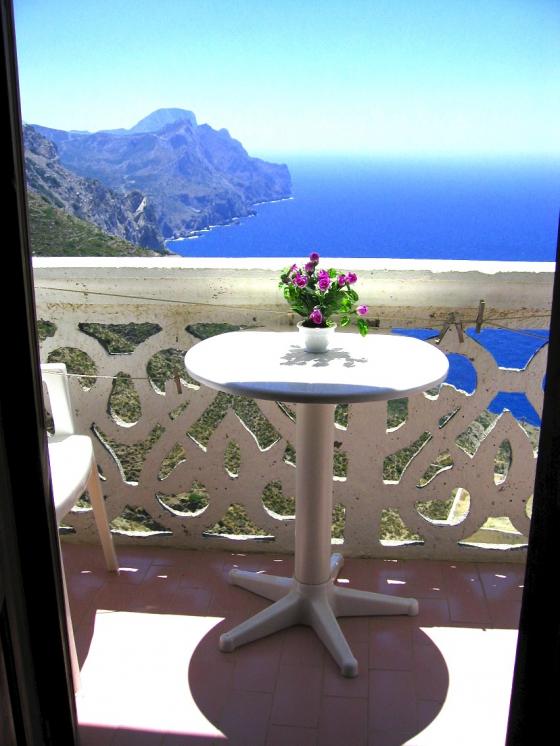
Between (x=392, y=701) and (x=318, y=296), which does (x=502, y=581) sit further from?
(x=318, y=296)

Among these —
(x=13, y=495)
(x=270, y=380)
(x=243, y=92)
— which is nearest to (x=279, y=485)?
(x=270, y=380)

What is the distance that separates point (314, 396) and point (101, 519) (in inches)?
47.8

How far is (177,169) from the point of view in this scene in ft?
34.0

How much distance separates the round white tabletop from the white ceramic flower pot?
0.02 m

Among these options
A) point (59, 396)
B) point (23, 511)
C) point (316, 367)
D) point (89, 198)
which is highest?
point (89, 198)

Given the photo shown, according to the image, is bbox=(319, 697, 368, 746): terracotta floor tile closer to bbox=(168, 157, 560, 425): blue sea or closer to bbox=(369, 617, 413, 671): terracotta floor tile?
bbox=(369, 617, 413, 671): terracotta floor tile

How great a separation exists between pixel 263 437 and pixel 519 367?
1064 millimetres

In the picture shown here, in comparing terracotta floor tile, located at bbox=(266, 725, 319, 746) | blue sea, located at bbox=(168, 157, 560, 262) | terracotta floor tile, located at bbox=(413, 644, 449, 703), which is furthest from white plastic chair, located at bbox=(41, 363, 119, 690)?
blue sea, located at bbox=(168, 157, 560, 262)

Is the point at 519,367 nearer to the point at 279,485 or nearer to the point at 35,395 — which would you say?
the point at 279,485

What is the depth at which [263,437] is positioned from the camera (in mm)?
3035

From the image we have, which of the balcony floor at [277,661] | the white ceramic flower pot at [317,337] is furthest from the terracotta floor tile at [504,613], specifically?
the white ceramic flower pot at [317,337]

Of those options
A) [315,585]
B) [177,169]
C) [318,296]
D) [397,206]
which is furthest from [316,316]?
[177,169]

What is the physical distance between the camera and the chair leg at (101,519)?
102 inches

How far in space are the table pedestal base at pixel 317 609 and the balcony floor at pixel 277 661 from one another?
3 cm
